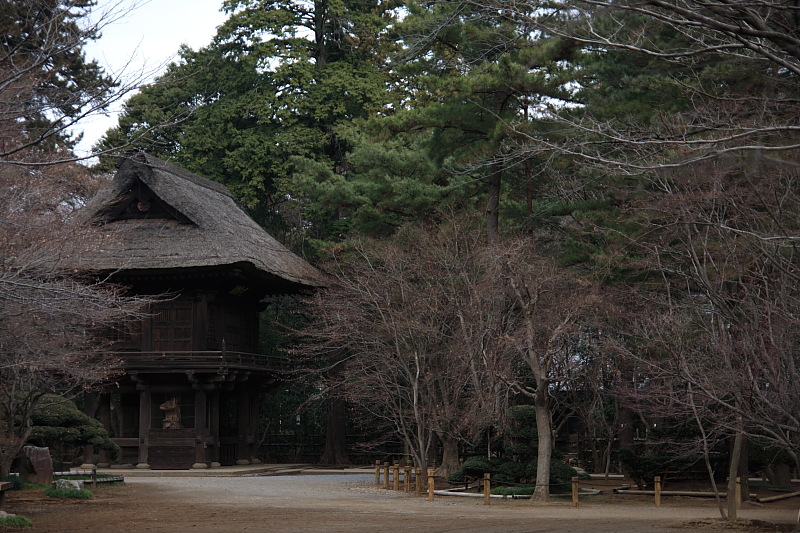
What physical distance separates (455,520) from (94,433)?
10.7m

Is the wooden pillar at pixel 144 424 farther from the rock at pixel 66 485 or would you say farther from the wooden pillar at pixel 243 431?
the rock at pixel 66 485

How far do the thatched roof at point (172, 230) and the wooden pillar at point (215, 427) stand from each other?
417 cm

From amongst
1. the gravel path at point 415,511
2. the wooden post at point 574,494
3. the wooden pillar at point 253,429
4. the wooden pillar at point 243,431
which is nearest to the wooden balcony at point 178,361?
the wooden pillar at point 243,431

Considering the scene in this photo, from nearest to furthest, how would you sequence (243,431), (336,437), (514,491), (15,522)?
(15,522), (514,491), (243,431), (336,437)

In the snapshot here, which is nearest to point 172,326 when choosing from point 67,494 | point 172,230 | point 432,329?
point 172,230

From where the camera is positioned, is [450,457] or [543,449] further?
[450,457]

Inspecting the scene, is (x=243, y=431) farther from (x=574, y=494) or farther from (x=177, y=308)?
(x=574, y=494)

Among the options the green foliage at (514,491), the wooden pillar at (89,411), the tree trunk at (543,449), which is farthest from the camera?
the wooden pillar at (89,411)

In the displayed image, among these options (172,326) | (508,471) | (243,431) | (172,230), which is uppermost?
(172,230)

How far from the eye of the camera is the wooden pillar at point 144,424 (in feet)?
95.6

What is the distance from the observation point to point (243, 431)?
105ft

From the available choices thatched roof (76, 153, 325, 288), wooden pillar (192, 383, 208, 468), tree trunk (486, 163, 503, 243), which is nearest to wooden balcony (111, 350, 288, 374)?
wooden pillar (192, 383, 208, 468)

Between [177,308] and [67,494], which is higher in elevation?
[177,308]

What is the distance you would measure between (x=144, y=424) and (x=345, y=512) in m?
15.1
